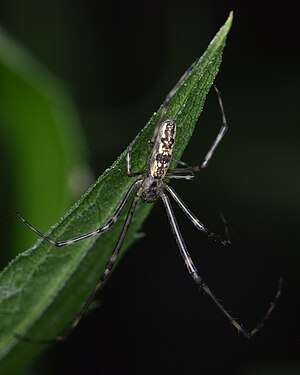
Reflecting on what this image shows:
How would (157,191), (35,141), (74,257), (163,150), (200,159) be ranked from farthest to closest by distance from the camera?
(200,159), (157,191), (35,141), (163,150), (74,257)

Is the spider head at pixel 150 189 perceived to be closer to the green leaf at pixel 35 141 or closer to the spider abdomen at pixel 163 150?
the spider abdomen at pixel 163 150

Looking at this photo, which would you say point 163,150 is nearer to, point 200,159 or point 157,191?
point 157,191

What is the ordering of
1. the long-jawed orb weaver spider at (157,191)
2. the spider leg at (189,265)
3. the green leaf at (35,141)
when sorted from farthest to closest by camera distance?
the spider leg at (189,265), the green leaf at (35,141), the long-jawed orb weaver spider at (157,191)

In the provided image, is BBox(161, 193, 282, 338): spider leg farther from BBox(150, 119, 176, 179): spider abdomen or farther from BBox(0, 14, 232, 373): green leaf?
BBox(0, 14, 232, 373): green leaf

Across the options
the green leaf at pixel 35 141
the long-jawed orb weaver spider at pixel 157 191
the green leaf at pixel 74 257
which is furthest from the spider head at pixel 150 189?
the green leaf at pixel 35 141

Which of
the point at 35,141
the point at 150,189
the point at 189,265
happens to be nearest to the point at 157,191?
the point at 150,189
